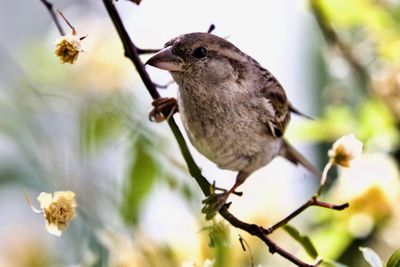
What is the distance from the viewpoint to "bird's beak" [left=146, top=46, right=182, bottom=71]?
152cm

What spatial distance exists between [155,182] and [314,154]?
0.92m

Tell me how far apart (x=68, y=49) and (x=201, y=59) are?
20.7 inches

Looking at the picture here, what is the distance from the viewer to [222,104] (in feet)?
5.99

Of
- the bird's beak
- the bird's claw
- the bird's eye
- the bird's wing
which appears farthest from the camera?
the bird's wing

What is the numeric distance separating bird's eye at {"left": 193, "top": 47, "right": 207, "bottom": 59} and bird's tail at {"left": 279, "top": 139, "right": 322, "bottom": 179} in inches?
22.5

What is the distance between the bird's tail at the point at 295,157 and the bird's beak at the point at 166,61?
0.66 metres

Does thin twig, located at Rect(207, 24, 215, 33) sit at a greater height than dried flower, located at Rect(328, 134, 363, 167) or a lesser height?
greater

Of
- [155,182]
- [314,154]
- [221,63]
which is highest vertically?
[221,63]

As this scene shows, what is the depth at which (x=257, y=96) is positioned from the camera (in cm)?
196

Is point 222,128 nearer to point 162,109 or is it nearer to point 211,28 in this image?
point 162,109

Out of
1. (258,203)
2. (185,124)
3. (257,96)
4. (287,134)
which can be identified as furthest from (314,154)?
(185,124)

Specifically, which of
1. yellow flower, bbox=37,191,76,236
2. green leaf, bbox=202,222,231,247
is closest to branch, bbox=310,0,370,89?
green leaf, bbox=202,222,231,247

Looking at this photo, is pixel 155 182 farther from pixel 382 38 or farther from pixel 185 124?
pixel 382 38

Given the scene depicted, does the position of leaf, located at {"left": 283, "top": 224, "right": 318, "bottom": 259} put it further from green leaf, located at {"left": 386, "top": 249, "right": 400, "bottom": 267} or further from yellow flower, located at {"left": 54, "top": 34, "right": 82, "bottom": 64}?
yellow flower, located at {"left": 54, "top": 34, "right": 82, "bottom": 64}
